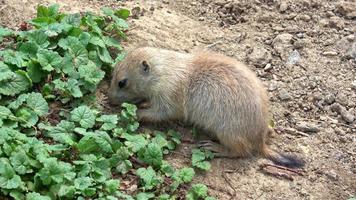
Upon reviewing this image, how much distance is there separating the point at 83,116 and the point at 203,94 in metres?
0.99

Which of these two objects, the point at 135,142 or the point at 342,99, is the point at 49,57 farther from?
the point at 342,99

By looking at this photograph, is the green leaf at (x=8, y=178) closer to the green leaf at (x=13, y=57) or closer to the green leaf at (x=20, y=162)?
the green leaf at (x=20, y=162)

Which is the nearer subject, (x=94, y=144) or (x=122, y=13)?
(x=94, y=144)

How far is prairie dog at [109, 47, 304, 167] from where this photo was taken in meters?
5.27

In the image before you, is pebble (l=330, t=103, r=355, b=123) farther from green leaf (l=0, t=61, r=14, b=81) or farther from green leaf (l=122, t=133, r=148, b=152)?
green leaf (l=0, t=61, r=14, b=81)

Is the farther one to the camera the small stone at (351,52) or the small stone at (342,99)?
the small stone at (351,52)

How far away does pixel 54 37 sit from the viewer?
18.7 ft

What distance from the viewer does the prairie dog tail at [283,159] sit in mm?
5281

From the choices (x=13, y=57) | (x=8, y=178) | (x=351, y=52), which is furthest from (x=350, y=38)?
(x=8, y=178)

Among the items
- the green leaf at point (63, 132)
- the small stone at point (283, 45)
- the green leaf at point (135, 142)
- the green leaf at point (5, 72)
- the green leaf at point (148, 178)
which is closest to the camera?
the green leaf at point (148, 178)

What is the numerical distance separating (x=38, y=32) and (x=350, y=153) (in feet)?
8.81

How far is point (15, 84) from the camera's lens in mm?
5242

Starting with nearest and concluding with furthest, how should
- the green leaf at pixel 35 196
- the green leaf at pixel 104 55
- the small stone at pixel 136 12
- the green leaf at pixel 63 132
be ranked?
the green leaf at pixel 35 196 < the green leaf at pixel 63 132 < the green leaf at pixel 104 55 < the small stone at pixel 136 12

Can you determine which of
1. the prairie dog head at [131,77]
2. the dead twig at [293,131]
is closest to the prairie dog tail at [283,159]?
the dead twig at [293,131]
